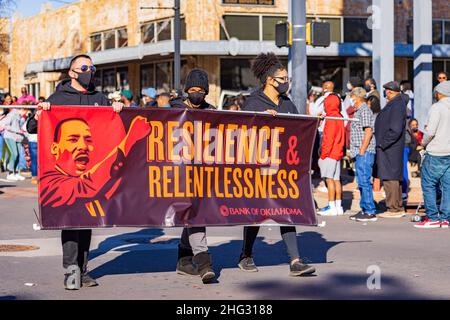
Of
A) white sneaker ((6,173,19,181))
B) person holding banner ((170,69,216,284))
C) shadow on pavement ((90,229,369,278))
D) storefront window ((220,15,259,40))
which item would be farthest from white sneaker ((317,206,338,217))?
storefront window ((220,15,259,40))

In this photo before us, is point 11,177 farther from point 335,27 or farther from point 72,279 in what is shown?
point 72,279

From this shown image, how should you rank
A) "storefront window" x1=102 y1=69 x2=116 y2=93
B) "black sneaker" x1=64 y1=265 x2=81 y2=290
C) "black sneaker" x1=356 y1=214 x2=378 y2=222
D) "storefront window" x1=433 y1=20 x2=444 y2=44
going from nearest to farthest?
1. "black sneaker" x1=64 y1=265 x2=81 y2=290
2. "black sneaker" x1=356 y1=214 x2=378 y2=222
3. "storefront window" x1=433 y1=20 x2=444 y2=44
4. "storefront window" x1=102 y1=69 x2=116 y2=93

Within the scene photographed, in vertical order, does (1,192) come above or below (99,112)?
below

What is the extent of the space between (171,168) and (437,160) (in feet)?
19.0

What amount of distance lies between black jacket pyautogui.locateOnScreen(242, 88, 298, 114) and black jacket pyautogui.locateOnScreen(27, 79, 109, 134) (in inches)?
57.6

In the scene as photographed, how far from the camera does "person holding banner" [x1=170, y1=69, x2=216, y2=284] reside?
893 cm

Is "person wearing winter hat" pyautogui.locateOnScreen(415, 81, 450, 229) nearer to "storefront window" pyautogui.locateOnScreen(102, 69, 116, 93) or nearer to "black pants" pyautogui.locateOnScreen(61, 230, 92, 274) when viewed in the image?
"black pants" pyautogui.locateOnScreen(61, 230, 92, 274)

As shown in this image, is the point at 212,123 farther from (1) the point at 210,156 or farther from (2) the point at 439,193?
(2) the point at 439,193

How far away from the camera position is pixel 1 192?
67.3 feet

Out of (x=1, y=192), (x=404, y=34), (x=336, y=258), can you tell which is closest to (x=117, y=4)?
(x=404, y=34)

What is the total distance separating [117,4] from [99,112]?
32.8 metres

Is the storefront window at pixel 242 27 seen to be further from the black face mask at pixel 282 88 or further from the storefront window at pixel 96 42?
the black face mask at pixel 282 88

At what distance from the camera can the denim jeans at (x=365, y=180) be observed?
15055mm

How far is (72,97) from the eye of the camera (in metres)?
8.99
